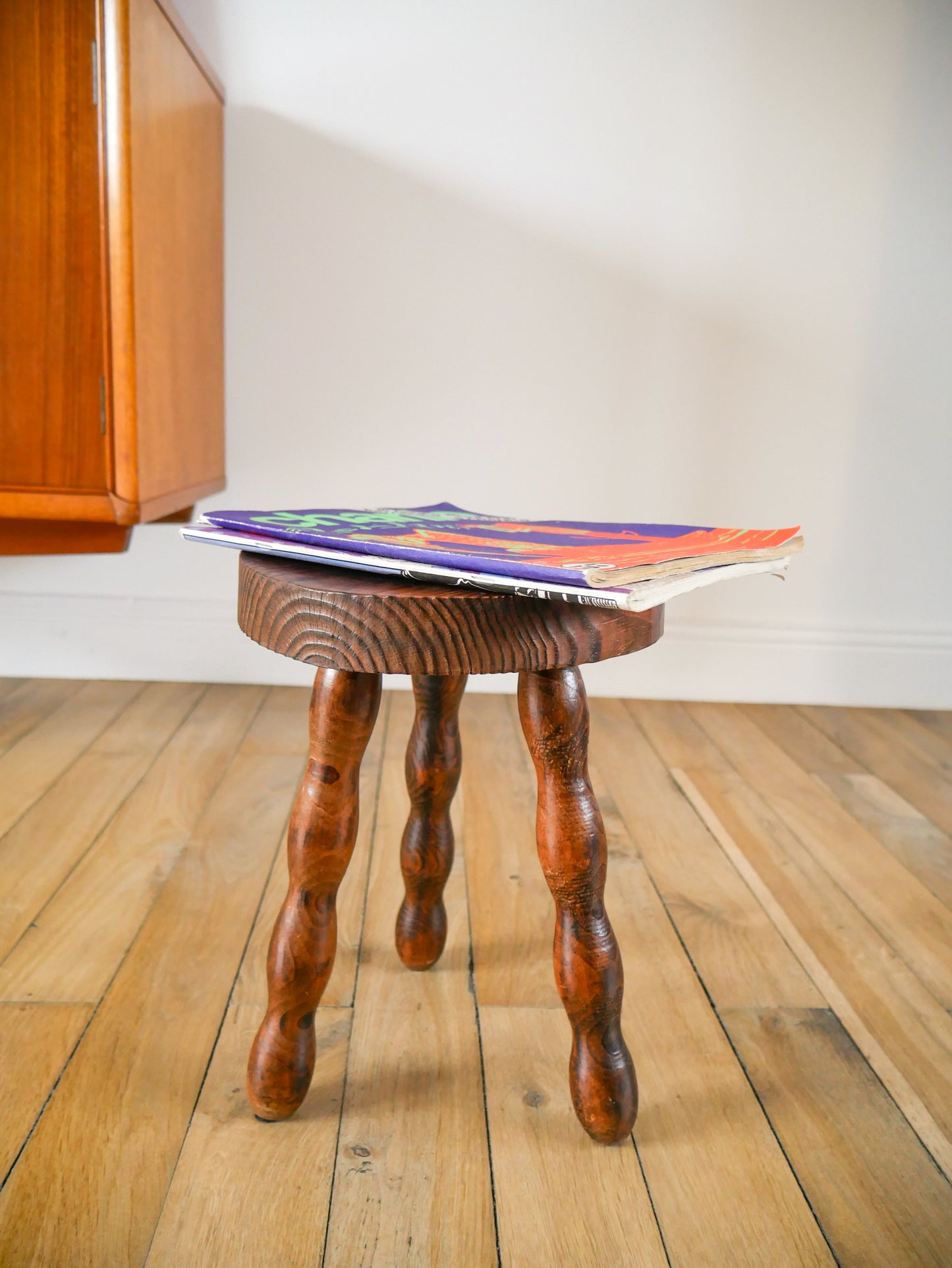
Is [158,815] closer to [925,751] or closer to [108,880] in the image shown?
[108,880]

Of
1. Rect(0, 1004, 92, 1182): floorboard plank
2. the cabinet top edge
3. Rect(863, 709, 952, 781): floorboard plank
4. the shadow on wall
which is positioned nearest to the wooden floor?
Rect(0, 1004, 92, 1182): floorboard plank

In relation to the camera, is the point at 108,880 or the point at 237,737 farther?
the point at 237,737

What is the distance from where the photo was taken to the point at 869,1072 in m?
0.81

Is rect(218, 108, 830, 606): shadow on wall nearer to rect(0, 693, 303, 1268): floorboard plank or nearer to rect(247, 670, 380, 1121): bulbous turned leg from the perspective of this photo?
rect(0, 693, 303, 1268): floorboard plank

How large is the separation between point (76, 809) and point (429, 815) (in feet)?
1.87

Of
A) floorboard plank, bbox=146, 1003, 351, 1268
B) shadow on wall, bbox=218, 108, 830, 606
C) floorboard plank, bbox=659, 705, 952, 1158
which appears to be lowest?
floorboard plank, bbox=146, 1003, 351, 1268

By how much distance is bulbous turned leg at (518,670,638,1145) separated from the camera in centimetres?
67

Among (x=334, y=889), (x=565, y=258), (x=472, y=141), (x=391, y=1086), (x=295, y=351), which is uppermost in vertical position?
(x=472, y=141)

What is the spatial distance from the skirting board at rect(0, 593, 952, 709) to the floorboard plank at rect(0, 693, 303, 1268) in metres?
0.67

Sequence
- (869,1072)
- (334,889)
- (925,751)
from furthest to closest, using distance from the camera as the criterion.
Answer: (925,751) < (869,1072) < (334,889)

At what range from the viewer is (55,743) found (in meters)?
1.44

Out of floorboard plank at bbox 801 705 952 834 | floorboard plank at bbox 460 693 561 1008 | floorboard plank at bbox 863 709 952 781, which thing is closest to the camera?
floorboard plank at bbox 460 693 561 1008

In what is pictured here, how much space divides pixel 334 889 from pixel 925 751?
1.24 meters

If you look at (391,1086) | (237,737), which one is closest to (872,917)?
(391,1086)
